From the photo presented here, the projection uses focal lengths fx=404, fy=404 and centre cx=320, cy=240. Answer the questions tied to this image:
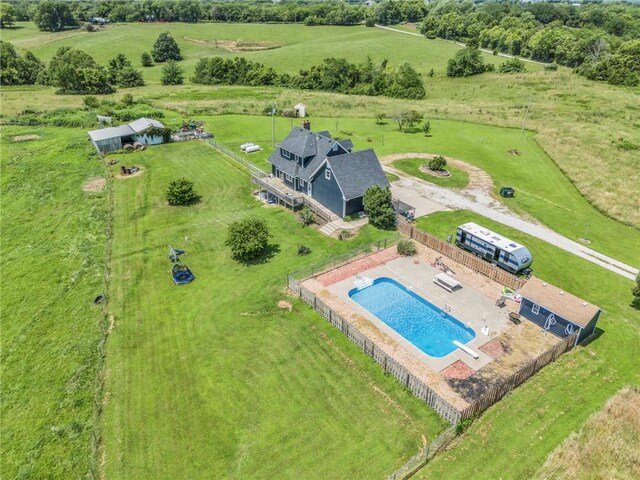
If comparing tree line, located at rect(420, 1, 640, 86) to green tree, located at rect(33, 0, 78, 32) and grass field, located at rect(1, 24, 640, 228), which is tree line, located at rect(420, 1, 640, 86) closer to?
grass field, located at rect(1, 24, 640, 228)

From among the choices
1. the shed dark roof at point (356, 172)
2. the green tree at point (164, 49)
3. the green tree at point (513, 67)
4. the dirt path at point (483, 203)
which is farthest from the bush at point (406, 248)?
the green tree at point (164, 49)

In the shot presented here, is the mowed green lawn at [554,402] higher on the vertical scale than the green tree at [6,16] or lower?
lower

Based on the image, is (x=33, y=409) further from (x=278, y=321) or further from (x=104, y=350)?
(x=278, y=321)

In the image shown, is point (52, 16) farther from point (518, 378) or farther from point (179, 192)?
point (518, 378)

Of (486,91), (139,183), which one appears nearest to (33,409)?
(139,183)

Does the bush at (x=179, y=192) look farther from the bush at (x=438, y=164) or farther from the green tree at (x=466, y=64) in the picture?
the green tree at (x=466, y=64)

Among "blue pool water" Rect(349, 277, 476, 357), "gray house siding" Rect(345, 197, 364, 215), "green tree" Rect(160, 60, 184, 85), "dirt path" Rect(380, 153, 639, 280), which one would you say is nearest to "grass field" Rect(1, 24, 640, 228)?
"green tree" Rect(160, 60, 184, 85)
